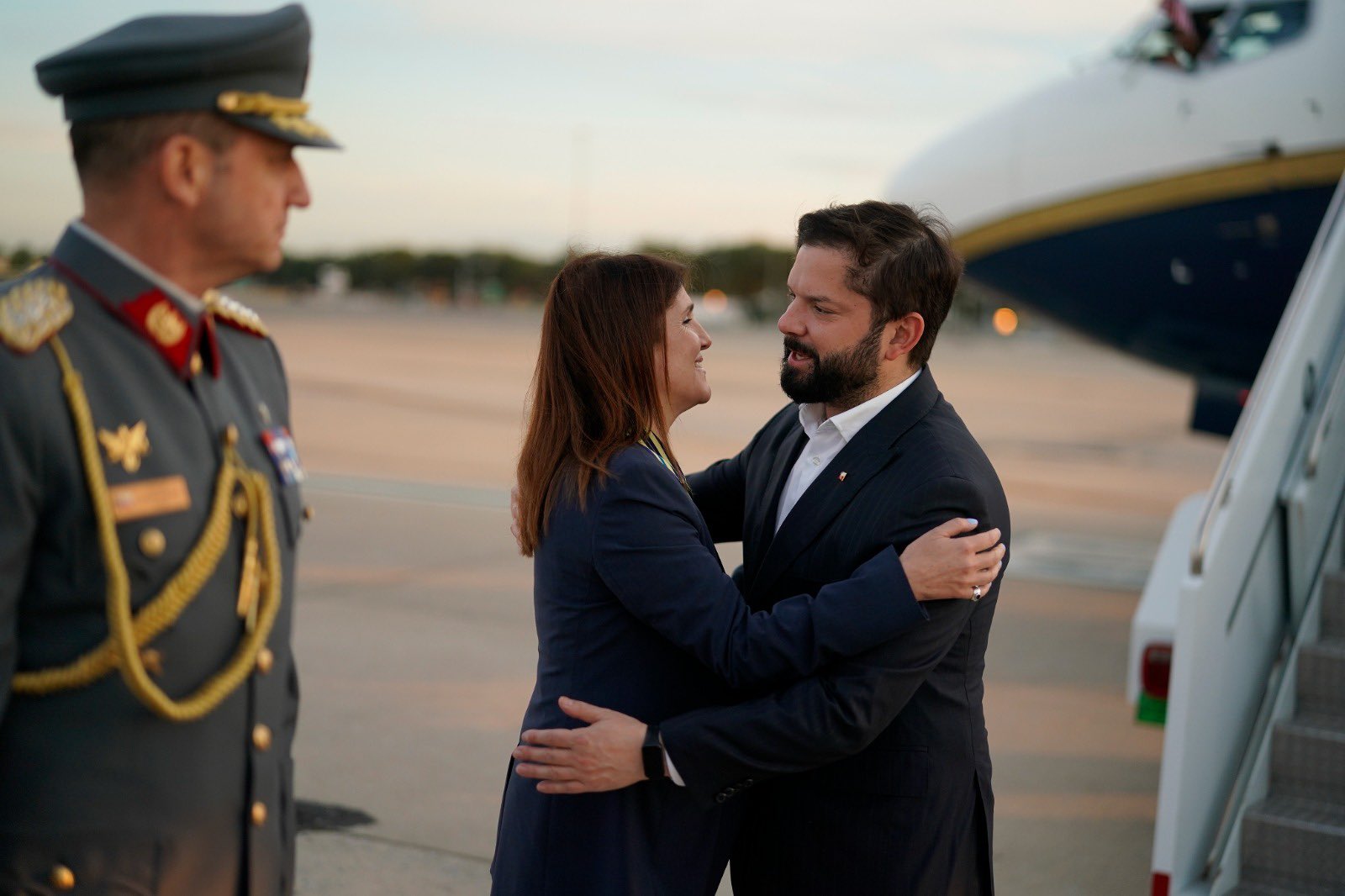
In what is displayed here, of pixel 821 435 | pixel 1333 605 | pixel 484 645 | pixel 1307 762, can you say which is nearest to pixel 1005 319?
pixel 484 645

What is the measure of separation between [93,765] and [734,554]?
708 centimetres

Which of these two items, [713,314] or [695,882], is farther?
[713,314]

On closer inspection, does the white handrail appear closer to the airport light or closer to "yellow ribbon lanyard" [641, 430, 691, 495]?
"yellow ribbon lanyard" [641, 430, 691, 495]

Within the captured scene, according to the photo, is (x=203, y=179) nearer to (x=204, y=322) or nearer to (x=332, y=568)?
(x=204, y=322)

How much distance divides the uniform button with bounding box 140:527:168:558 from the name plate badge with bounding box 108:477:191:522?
2cm

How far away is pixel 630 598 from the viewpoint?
6.52 ft

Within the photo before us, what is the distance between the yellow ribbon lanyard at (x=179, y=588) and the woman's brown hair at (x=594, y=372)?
597mm

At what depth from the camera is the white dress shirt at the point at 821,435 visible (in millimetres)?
2248

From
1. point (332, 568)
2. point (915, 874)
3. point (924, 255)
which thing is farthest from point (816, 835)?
point (332, 568)

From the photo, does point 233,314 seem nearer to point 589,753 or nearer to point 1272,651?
point 589,753

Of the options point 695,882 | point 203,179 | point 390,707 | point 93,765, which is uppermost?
point 203,179

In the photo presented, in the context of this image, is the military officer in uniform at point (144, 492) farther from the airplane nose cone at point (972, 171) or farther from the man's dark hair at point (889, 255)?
the airplane nose cone at point (972, 171)

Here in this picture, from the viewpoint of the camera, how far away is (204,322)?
153 cm

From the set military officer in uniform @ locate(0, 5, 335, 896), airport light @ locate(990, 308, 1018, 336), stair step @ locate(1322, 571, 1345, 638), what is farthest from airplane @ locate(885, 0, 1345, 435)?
military officer in uniform @ locate(0, 5, 335, 896)
